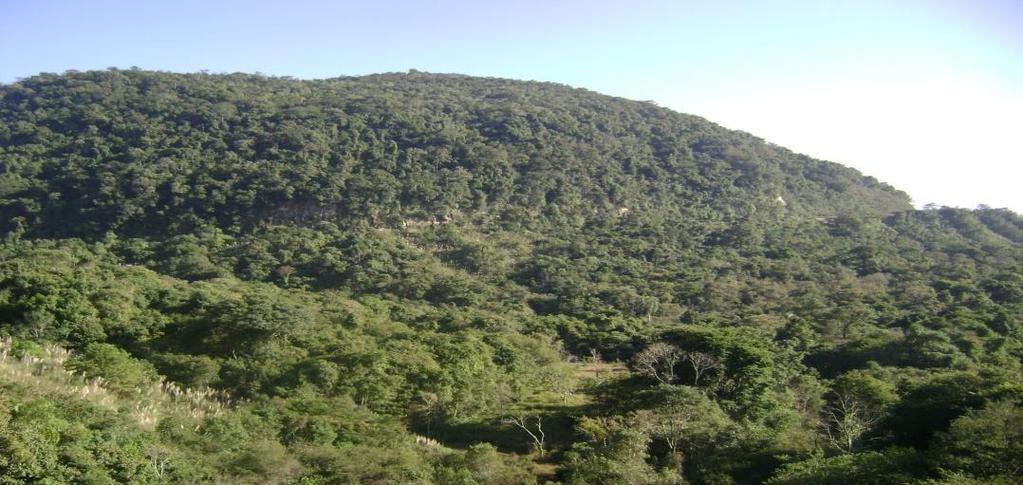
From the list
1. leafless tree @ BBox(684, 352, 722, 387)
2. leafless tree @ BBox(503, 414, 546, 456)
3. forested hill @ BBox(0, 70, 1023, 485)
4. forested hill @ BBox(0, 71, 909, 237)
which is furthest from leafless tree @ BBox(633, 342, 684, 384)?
forested hill @ BBox(0, 71, 909, 237)

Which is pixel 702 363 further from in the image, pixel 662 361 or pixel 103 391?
pixel 103 391

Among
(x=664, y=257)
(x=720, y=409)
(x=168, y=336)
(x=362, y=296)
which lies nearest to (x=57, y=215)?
(x=362, y=296)

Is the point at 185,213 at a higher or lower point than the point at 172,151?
lower

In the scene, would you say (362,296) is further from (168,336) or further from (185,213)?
(185,213)

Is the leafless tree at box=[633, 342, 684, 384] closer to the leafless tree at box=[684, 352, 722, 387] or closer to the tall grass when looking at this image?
the leafless tree at box=[684, 352, 722, 387]

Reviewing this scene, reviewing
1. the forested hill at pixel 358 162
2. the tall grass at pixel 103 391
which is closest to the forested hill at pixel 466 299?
the tall grass at pixel 103 391

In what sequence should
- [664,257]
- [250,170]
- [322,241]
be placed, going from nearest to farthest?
[322,241]
[664,257]
[250,170]
